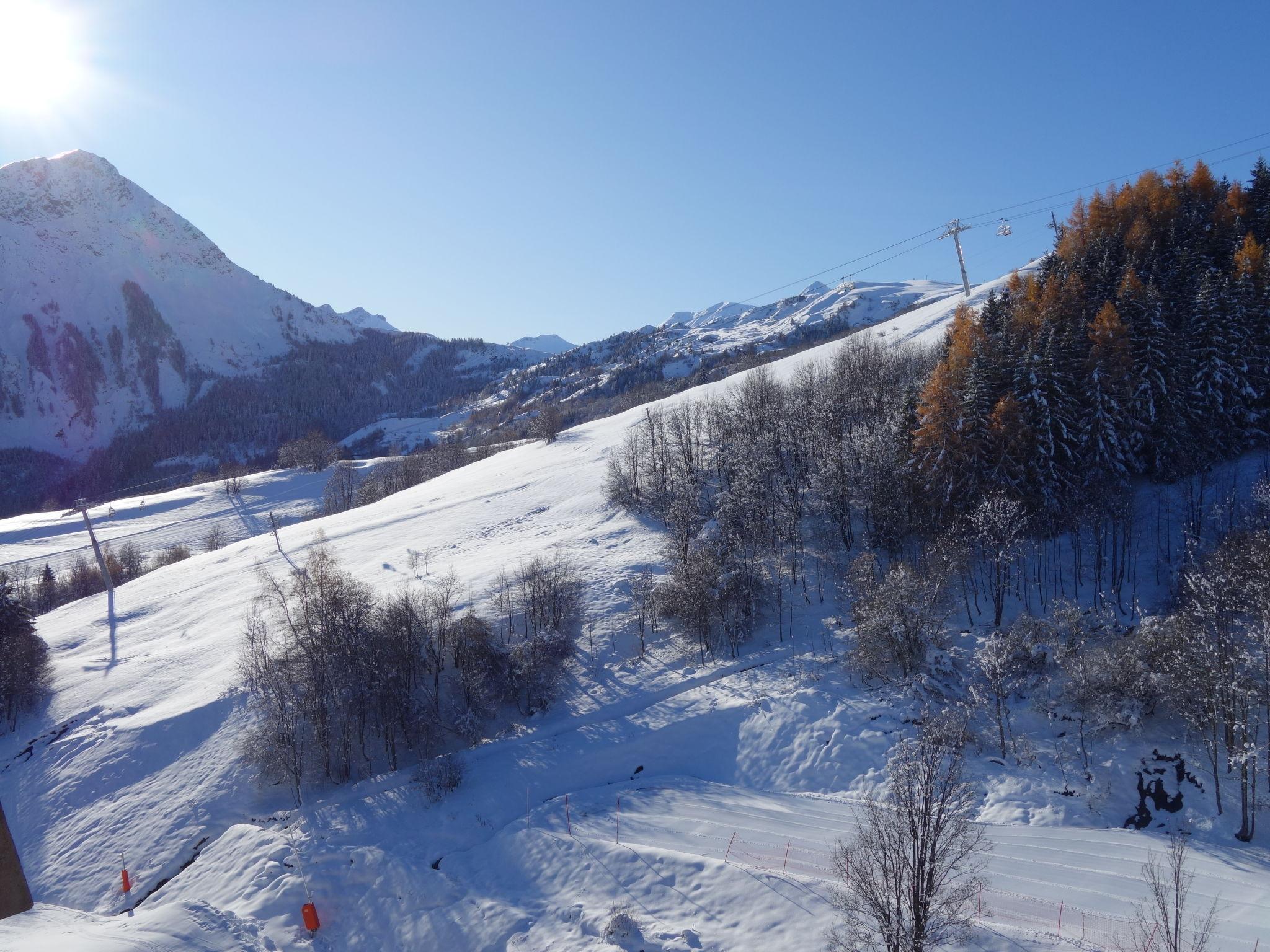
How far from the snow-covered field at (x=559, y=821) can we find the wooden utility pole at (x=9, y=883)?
13.8 metres

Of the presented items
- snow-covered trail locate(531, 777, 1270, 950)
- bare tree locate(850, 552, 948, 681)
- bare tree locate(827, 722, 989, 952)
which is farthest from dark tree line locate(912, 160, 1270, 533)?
bare tree locate(827, 722, 989, 952)

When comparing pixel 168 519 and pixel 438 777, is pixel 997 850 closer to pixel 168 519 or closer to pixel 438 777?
pixel 438 777

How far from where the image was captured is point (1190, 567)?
36031mm

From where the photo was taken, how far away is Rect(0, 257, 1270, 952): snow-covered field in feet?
74.6

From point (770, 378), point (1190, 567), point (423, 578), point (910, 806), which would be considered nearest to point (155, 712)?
point (423, 578)

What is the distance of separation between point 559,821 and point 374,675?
47.3ft

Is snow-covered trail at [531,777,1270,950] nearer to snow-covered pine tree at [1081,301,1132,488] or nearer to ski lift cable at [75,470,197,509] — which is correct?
snow-covered pine tree at [1081,301,1132,488]

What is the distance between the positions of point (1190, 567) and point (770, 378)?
5730cm

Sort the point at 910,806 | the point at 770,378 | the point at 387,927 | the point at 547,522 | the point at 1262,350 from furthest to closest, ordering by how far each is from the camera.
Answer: the point at 770,378
the point at 547,522
the point at 1262,350
the point at 387,927
the point at 910,806

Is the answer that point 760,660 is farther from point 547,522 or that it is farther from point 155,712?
point 155,712

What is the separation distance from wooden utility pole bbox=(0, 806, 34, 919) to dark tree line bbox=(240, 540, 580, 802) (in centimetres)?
3427

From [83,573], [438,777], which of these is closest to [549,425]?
[83,573]

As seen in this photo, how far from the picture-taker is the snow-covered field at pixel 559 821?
74.6 ft

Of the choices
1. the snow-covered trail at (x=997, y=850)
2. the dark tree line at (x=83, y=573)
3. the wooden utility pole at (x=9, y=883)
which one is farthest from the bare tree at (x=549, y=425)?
the wooden utility pole at (x=9, y=883)
